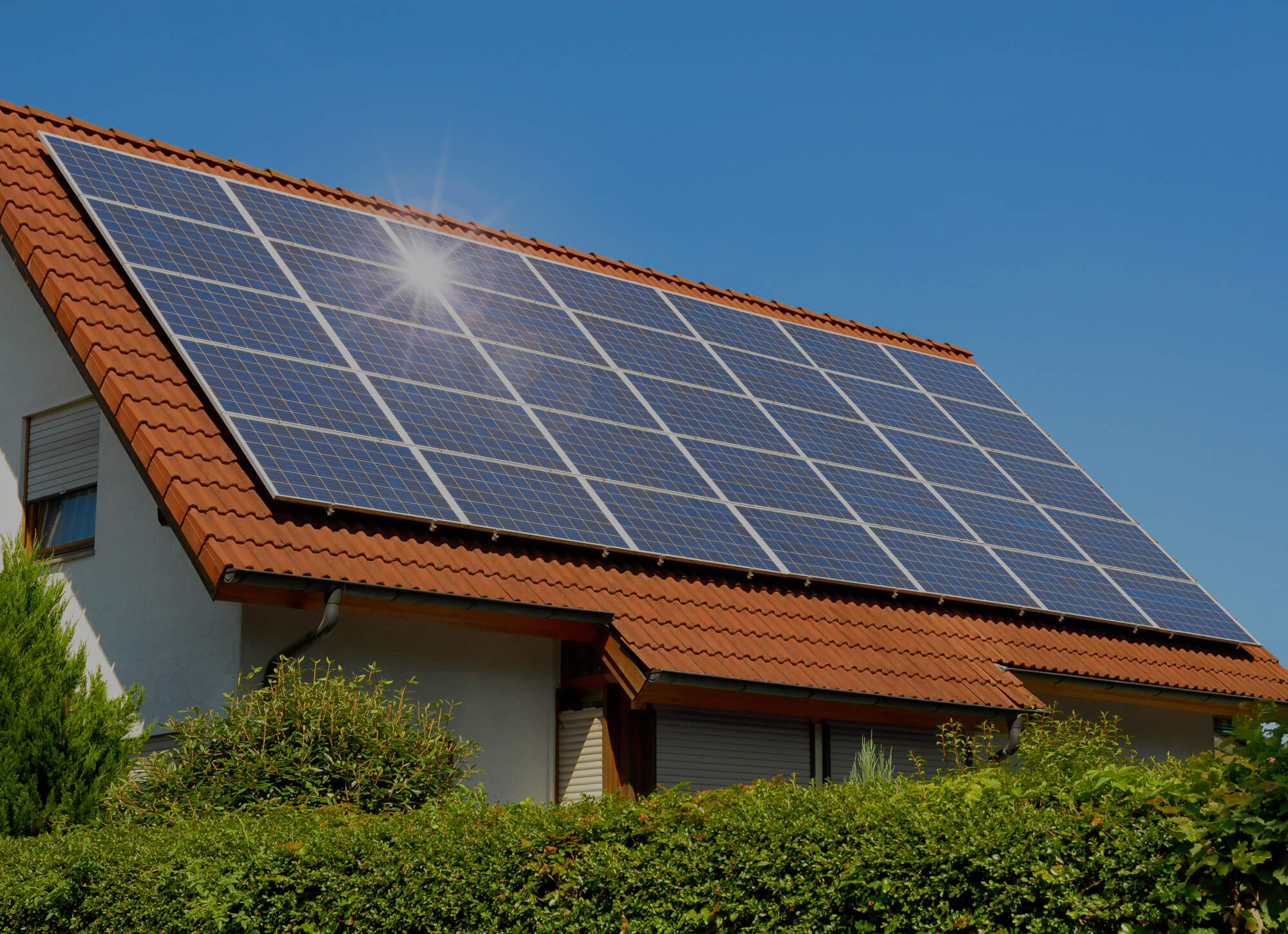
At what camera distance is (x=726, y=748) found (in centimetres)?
1420

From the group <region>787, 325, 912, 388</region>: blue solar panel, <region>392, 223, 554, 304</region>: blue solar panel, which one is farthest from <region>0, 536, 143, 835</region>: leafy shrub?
<region>787, 325, 912, 388</region>: blue solar panel

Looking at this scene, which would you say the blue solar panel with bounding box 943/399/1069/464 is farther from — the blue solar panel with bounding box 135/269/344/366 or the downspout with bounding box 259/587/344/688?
the downspout with bounding box 259/587/344/688

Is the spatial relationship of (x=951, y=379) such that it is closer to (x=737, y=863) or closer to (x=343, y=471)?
(x=343, y=471)

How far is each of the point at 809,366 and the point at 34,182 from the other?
9.85 m

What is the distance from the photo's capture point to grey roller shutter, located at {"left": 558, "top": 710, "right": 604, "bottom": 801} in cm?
1379

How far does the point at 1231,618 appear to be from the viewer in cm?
1956

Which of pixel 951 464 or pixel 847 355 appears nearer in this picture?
pixel 951 464

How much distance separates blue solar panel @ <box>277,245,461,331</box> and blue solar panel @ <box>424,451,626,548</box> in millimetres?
2543

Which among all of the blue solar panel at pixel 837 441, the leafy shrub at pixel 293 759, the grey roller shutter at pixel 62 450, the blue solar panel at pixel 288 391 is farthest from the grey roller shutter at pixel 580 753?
the grey roller shutter at pixel 62 450

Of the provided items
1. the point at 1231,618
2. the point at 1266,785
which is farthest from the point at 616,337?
the point at 1266,785

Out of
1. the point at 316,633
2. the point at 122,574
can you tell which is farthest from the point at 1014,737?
the point at 122,574

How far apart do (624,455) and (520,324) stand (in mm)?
2527

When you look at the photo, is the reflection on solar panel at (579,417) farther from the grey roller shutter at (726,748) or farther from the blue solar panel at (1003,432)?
the grey roller shutter at (726,748)

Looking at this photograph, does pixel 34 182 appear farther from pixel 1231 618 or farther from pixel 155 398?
pixel 1231 618
